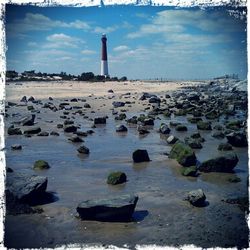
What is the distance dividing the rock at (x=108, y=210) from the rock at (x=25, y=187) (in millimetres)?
1321

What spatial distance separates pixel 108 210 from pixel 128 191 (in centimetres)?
207

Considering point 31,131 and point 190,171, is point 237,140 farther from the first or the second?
point 31,131

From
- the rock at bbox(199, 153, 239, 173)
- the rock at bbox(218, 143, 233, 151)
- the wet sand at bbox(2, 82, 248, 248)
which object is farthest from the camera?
the rock at bbox(218, 143, 233, 151)

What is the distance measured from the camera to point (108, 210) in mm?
7438

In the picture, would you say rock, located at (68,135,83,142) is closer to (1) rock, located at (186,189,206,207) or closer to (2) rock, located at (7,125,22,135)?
(2) rock, located at (7,125,22,135)

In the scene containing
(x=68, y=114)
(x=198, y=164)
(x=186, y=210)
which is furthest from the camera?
(x=68, y=114)

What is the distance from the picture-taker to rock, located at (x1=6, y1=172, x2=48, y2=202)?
828 cm

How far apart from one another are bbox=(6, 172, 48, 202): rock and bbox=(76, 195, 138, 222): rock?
1.32 metres

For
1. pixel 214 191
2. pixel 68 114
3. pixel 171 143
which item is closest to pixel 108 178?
pixel 214 191

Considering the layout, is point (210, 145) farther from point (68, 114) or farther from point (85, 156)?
point (68, 114)

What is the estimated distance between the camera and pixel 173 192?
9391mm

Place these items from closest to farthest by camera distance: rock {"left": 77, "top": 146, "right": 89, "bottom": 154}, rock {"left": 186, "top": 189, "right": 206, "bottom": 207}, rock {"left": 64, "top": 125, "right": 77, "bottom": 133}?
rock {"left": 186, "top": 189, "right": 206, "bottom": 207} → rock {"left": 77, "top": 146, "right": 89, "bottom": 154} → rock {"left": 64, "top": 125, "right": 77, "bottom": 133}

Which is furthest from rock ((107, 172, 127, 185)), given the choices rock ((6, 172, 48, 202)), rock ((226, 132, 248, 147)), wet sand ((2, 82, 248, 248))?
rock ((226, 132, 248, 147))

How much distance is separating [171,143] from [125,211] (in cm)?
779
